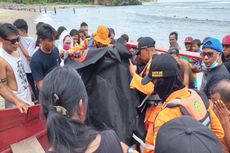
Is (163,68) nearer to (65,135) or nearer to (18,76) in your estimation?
(65,135)

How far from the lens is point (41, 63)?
4336 mm

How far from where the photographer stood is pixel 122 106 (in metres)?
3.32

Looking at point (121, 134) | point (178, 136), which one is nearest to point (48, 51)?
point (121, 134)

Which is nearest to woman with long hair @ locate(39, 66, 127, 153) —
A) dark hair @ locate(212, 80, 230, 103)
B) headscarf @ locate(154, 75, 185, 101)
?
headscarf @ locate(154, 75, 185, 101)

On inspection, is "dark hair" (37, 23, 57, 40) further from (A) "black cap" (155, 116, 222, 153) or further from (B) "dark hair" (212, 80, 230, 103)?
(A) "black cap" (155, 116, 222, 153)

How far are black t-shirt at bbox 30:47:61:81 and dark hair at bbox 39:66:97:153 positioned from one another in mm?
2485

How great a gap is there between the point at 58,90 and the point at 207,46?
2.36m

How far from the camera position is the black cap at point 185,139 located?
1.56 m

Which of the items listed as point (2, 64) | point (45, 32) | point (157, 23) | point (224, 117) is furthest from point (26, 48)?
point (157, 23)

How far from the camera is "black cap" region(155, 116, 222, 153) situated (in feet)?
5.10

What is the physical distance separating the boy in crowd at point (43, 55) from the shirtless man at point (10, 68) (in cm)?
19

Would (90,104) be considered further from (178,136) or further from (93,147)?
(178,136)

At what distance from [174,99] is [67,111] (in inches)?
34.5

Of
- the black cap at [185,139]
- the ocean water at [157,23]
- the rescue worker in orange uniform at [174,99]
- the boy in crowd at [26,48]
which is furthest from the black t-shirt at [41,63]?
the ocean water at [157,23]
